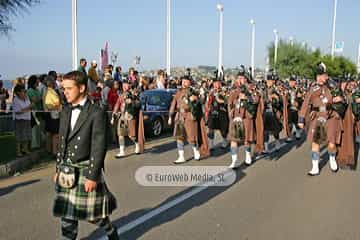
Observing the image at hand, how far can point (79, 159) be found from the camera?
147 inches

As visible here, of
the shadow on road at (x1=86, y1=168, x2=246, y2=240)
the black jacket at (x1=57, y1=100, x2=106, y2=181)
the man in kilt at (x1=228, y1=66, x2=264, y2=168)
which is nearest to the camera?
the black jacket at (x1=57, y1=100, x2=106, y2=181)

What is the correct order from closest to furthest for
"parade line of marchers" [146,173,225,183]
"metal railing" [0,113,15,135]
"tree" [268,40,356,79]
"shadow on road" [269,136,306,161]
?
1. "parade line of marchers" [146,173,225,183]
2. "shadow on road" [269,136,306,161]
3. "metal railing" [0,113,15,135]
4. "tree" [268,40,356,79]

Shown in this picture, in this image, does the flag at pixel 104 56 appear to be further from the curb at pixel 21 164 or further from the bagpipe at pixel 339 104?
the bagpipe at pixel 339 104

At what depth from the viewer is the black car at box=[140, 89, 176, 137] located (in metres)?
12.8

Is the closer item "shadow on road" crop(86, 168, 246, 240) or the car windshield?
"shadow on road" crop(86, 168, 246, 240)

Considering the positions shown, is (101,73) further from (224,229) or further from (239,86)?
(224,229)

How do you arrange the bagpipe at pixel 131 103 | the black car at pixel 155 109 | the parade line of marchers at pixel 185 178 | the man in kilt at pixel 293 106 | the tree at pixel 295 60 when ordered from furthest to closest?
the tree at pixel 295 60 → the black car at pixel 155 109 → the man in kilt at pixel 293 106 → the bagpipe at pixel 131 103 → the parade line of marchers at pixel 185 178

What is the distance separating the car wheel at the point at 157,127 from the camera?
13.0 meters

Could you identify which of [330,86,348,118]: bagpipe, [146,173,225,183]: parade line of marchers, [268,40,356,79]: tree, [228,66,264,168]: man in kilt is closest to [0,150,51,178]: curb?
[146,173,225,183]: parade line of marchers

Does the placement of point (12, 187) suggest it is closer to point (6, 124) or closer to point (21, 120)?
point (21, 120)

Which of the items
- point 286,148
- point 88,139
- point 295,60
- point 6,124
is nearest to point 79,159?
point 88,139

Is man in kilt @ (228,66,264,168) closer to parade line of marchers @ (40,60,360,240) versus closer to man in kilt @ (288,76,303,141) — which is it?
parade line of marchers @ (40,60,360,240)

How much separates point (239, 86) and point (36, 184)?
4309 mm

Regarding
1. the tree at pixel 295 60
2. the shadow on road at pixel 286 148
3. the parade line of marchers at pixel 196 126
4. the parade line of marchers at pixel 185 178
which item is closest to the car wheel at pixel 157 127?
the parade line of marchers at pixel 196 126
